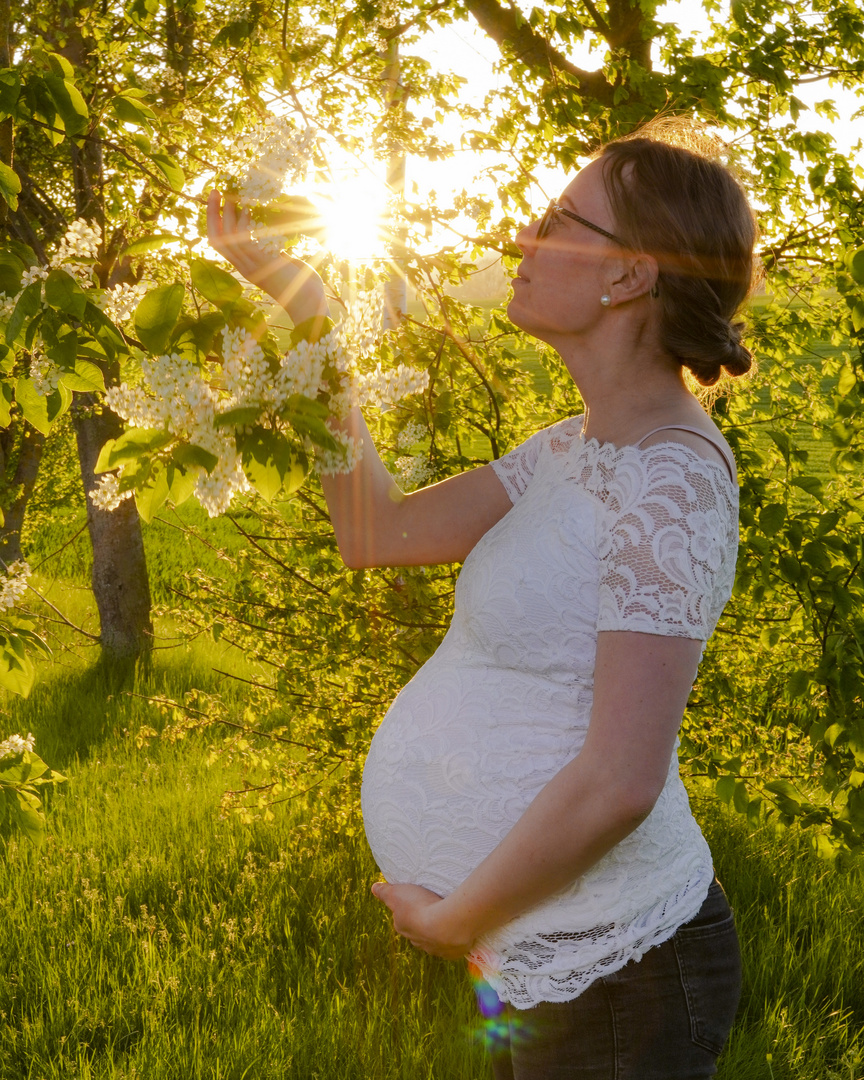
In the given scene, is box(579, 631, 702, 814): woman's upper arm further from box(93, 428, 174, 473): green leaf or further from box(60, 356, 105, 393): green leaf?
box(60, 356, 105, 393): green leaf

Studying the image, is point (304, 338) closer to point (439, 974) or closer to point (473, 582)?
point (473, 582)

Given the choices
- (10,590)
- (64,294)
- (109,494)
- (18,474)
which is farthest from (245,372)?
(18,474)

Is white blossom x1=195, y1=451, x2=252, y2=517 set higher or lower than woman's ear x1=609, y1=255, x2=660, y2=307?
lower

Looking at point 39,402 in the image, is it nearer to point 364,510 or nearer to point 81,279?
point 81,279

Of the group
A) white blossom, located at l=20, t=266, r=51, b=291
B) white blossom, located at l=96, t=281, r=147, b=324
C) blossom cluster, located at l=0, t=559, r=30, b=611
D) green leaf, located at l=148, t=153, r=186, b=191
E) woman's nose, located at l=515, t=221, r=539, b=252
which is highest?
green leaf, located at l=148, t=153, r=186, b=191

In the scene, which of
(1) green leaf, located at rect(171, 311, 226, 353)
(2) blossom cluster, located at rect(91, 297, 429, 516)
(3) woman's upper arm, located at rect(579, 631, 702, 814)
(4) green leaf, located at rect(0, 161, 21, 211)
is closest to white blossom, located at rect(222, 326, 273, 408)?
(2) blossom cluster, located at rect(91, 297, 429, 516)

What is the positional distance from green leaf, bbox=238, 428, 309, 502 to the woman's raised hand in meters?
0.40

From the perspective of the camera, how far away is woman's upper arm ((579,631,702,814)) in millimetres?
1323

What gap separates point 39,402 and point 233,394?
3.23 ft

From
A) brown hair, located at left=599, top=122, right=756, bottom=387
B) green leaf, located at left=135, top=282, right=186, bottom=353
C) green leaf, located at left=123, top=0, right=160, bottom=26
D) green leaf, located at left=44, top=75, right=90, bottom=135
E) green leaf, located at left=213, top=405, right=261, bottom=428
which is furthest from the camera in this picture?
green leaf, located at left=123, top=0, right=160, bottom=26

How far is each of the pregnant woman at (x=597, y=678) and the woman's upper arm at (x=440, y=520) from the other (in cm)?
30

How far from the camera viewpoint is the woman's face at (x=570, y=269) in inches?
65.6

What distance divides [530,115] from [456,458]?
1452 millimetres

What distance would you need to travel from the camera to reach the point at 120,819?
465 centimetres
